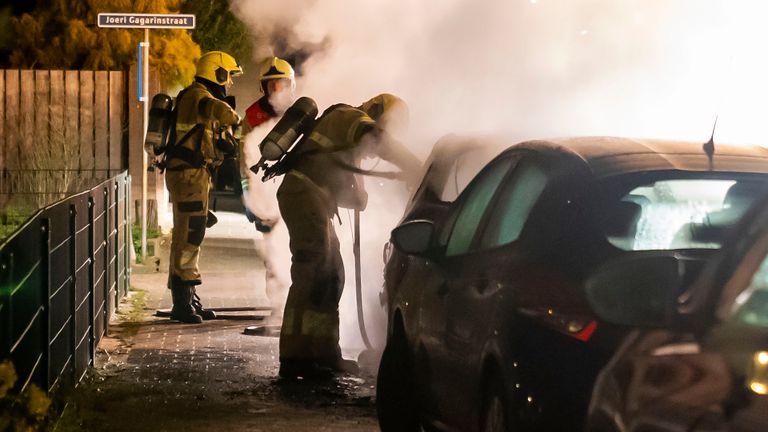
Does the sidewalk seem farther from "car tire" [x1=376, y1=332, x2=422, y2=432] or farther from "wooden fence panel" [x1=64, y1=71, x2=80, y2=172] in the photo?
"wooden fence panel" [x1=64, y1=71, x2=80, y2=172]

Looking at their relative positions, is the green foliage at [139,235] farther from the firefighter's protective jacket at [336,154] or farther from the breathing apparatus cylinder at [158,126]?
the firefighter's protective jacket at [336,154]

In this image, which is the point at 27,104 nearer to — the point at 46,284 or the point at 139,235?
the point at 139,235

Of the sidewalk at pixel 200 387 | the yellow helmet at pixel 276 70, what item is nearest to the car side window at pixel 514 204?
the sidewalk at pixel 200 387

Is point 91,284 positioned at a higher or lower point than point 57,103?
lower

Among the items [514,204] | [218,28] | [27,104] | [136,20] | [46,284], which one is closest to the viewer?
[514,204]

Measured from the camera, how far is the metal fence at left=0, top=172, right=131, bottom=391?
6.22 m

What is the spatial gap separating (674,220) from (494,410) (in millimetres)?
1040

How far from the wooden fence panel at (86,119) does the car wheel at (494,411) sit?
13929 mm

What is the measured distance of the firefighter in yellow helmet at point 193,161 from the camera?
1214 centimetres

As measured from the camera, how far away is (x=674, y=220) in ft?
19.3

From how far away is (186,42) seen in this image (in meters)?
21.2

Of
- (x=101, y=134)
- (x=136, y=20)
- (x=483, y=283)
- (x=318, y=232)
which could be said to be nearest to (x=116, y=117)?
(x=101, y=134)

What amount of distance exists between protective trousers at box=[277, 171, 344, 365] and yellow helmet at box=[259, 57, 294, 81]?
7.23 feet

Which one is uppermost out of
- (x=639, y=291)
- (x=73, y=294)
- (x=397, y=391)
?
(x=639, y=291)
